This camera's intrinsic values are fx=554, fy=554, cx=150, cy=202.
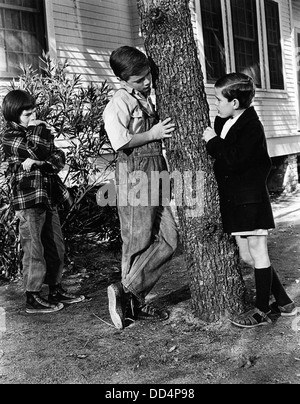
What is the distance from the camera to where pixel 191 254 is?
4.03 metres

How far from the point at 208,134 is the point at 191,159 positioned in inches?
8.8

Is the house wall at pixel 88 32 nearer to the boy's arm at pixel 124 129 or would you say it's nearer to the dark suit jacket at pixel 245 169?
the boy's arm at pixel 124 129

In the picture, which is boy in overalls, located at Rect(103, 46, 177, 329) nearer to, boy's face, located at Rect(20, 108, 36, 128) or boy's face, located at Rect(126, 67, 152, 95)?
boy's face, located at Rect(126, 67, 152, 95)

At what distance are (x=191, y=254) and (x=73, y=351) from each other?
107 centimetres

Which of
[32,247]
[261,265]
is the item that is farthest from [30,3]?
[261,265]

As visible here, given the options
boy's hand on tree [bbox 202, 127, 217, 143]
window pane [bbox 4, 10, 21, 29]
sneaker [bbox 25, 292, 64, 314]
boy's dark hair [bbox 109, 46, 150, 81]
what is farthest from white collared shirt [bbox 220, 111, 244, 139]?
window pane [bbox 4, 10, 21, 29]

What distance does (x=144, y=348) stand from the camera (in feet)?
12.1

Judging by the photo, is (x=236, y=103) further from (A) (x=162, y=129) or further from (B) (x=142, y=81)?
(B) (x=142, y=81)

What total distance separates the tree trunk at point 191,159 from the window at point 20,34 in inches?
169

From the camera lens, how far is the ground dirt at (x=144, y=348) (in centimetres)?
324

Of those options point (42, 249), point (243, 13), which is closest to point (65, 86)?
point (42, 249)
